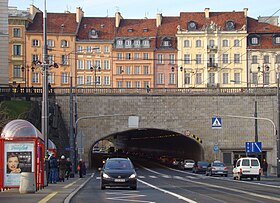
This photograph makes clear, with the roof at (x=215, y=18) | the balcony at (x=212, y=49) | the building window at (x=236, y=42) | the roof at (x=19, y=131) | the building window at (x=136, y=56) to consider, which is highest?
the roof at (x=215, y=18)

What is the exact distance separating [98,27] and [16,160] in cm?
8530

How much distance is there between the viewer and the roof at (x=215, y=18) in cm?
11181

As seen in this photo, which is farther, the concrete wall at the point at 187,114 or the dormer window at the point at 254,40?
the dormer window at the point at 254,40

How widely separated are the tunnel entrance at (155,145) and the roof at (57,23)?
17809mm

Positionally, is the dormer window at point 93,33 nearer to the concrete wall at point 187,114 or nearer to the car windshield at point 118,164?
the concrete wall at point 187,114

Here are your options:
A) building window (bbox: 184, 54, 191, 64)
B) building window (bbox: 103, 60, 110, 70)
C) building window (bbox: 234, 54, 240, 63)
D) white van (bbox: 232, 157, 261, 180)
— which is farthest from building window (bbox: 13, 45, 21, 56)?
white van (bbox: 232, 157, 261, 180)

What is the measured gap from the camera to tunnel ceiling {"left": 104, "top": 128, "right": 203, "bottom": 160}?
94.3 m

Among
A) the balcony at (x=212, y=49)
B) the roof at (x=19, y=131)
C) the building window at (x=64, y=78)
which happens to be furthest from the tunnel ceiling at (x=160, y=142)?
the roof at (x=19, y=131)

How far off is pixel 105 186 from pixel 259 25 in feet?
268

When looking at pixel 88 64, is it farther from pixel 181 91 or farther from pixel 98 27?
pixel 181 91

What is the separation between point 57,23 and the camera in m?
113

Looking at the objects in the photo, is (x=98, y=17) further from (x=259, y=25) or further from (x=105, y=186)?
(x=105, y=186)

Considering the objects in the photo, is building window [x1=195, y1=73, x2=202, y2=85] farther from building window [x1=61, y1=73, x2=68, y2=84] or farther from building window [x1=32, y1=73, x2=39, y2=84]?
building window [x1=32, y1=73, x2=39, y2=84]

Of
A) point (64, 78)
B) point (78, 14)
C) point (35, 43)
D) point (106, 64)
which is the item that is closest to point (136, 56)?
point (106, 64)
